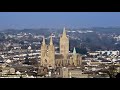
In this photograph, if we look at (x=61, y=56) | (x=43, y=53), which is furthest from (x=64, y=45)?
(x=43, y=53)

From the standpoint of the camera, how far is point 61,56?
15.9 feet

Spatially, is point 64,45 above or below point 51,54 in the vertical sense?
above

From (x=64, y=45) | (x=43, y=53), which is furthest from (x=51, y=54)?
(x=64, y=45)

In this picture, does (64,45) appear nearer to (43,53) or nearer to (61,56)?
(61,56)

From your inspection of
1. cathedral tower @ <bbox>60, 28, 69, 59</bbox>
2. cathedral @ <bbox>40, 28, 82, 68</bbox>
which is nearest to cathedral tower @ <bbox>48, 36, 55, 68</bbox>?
cathedral @ <bbox>40, 28, 82, 68</bbox>

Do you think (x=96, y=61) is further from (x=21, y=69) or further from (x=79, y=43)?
(x=21, y=69)

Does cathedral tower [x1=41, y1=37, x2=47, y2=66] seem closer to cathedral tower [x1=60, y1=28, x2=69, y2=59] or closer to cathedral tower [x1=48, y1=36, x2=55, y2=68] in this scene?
cathedral tower [x1=48, y1=36, x2=55, y2=68]

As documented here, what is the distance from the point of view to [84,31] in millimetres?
4875

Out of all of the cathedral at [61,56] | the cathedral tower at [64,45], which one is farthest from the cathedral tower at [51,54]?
the cathedral tower at [64,45]

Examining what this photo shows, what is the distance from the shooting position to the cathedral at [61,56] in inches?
191

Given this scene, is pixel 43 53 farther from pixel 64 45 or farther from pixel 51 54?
pixel 64 45

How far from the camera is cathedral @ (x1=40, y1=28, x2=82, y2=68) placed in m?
4.84

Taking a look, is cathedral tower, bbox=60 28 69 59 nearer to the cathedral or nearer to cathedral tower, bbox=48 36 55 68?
the cathedral
